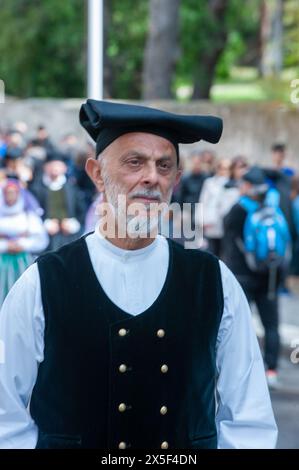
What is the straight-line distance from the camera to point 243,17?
30938 mm

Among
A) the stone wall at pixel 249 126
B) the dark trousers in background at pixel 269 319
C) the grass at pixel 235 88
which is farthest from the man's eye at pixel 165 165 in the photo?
the grass at pixel 235 88

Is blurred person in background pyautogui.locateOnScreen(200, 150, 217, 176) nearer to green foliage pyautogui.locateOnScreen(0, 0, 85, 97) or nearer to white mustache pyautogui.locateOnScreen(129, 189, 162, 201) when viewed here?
white mustache pyautogui.locateOnScreen(129, 189, 162, 201)

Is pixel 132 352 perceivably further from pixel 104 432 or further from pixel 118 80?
pixel 118 80

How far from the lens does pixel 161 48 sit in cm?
2255

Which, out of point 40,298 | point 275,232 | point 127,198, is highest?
point 127,198

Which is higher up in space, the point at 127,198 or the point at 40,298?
the point at 127,198

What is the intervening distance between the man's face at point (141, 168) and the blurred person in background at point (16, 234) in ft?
21.4

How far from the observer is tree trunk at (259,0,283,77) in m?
33.3

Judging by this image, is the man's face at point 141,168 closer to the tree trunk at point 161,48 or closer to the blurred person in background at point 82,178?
the blurred person in background at point 82,178

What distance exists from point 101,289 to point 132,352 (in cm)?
21

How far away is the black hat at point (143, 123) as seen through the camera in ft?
10.7

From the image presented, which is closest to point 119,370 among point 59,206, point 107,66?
point 59,206

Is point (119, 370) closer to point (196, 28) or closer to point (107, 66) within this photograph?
point (107, 66)

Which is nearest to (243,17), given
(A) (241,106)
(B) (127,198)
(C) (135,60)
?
(C) (135,60)
